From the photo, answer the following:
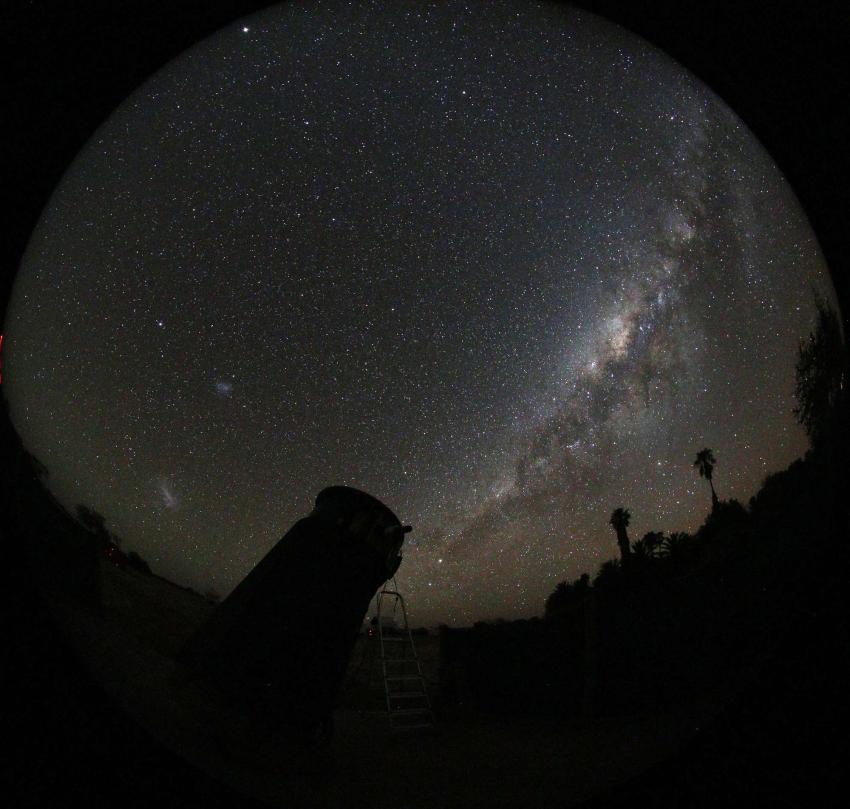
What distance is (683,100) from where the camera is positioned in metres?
3.80

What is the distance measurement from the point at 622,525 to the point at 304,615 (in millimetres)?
1871

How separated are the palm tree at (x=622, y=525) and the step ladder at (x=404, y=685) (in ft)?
3.88

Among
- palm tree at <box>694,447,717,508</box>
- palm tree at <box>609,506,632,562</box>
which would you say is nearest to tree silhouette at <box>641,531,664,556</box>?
palm tree at <box>609,506,632,562</box>

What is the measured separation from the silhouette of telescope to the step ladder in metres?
0.24

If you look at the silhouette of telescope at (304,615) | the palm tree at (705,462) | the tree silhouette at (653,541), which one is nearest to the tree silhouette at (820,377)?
the palm tree at (705,462)

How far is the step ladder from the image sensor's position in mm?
2756

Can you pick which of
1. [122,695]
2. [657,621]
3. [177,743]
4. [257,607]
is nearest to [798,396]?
[657,621]

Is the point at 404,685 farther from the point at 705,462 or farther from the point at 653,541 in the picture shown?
the point at 705,462

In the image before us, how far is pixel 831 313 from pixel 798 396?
71 centimetres

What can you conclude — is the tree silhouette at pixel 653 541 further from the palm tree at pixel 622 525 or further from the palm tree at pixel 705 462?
the palm tree at pixel 705 462

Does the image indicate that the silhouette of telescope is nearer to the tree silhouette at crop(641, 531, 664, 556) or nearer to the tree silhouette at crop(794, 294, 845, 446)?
the tree silhouette at crop(641, 531, 664, 556)

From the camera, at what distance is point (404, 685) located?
279 cm

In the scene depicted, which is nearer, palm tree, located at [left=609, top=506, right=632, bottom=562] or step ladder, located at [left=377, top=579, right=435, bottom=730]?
step ladder, located at [left=377, top=579, right=435, bottom=730]

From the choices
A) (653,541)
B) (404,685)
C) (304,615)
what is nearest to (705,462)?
(653,541)
